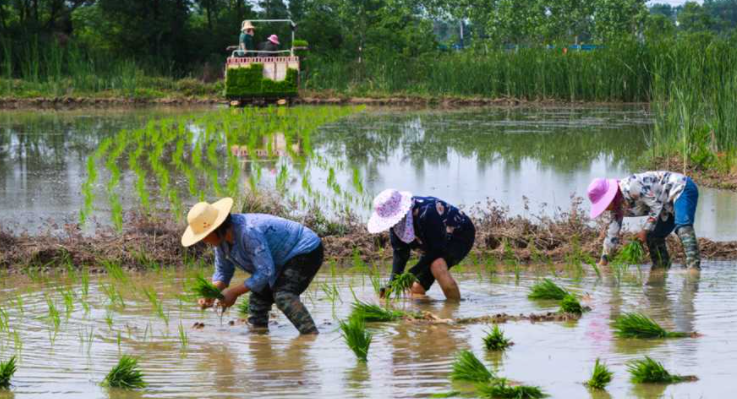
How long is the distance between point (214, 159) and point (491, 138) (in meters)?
5.25

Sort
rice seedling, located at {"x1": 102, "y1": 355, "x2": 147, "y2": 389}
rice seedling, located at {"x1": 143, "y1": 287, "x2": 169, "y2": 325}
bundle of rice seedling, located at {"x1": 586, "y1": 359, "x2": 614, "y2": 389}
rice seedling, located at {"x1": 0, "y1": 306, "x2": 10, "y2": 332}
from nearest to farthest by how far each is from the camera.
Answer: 1. bundle of rice seedling, located at {"x1": 586, "y1": 359, "x2": 614, "y2": 389}
2. rice seedling, located at {"x1": 102, "y1": 355, "x2": 147, "y2": 389}
3. rice seedling, located at {"x1": 0, "y1": 306, "x2": 10, "y2": 332}
4. rice seedling, located at {"x1": 143, "y1": 287, "x2": 169, "y2": 325}

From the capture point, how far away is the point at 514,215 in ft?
34.2

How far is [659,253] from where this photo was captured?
840 cm

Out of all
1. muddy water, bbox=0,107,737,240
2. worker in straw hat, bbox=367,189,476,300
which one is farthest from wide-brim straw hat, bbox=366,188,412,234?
muddy water, bbox=0,107,737,240

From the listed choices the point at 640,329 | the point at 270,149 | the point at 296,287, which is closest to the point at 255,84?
the point at 270,149

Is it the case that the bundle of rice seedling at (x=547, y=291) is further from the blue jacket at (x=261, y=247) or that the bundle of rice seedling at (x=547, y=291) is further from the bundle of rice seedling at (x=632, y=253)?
the blue jacket at (x=261, y=247)

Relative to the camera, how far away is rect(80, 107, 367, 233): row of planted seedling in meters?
11.5

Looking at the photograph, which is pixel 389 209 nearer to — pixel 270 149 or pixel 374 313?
pixel 374 313

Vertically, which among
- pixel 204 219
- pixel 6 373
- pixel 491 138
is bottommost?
pixel 6 373

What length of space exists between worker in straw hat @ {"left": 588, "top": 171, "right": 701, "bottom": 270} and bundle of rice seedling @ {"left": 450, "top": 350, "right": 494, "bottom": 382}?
305 cm

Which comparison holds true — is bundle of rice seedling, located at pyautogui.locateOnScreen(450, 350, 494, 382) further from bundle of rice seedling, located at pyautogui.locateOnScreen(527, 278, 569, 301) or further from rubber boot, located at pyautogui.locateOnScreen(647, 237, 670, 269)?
rubber boot, located at pyautogui.locateOnScreen(647, 237, 670, 269)

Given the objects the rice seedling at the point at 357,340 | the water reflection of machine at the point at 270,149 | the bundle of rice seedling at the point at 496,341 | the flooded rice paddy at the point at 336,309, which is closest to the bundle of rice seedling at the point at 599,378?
the flooded rice paddy at the point at 336,309

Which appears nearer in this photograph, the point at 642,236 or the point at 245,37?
the point at 642,236

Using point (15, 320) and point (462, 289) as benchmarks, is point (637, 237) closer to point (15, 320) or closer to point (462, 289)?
point (462, 289)
